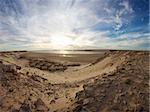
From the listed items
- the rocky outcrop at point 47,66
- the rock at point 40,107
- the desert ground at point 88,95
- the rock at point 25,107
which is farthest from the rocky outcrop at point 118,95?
the rocky outcrop at point 47,66

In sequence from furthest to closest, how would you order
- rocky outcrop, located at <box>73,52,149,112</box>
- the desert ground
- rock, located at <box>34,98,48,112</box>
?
rock, located at <box>34,98,48,112</box> → the desert ground → rocky outcrop, located at <box>73,52,149,112</box>

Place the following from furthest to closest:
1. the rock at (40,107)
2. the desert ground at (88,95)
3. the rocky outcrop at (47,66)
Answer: the rocky outcrop at (47,66) < the rock at (40,107) < the desert ground at (88,95)

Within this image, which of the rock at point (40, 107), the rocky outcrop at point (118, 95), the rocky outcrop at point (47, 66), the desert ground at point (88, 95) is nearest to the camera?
the rocky outcrop at point (118, 95)

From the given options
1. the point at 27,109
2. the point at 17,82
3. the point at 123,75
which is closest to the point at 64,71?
the point at 17,82

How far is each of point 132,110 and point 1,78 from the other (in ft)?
15.8

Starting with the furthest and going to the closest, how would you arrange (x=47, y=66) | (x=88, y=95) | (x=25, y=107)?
1. (x=47, y=66)
2. (x=88, y=95)
3. (x=25, y=107)

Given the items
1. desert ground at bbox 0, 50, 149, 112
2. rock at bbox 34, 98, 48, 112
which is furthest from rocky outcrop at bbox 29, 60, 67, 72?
rock at bbox 34, 98, 48, 112

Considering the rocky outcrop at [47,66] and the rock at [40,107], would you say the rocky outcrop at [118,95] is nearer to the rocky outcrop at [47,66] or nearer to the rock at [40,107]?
the rock at [40,107]

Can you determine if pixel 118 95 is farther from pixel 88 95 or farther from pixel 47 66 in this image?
pixel 47 66

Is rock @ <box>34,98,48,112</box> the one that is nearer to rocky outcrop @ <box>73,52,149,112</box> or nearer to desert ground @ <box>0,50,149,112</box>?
desert ground @ <box>0,50,149,112</box>

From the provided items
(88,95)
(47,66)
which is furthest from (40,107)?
(47,66)

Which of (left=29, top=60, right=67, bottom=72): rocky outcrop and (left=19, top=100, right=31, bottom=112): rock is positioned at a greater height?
(left=29, top=60, right=67, bottom=72): rocky outcrop

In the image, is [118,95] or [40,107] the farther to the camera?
[40,107]

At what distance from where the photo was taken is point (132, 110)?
663 centimetres
